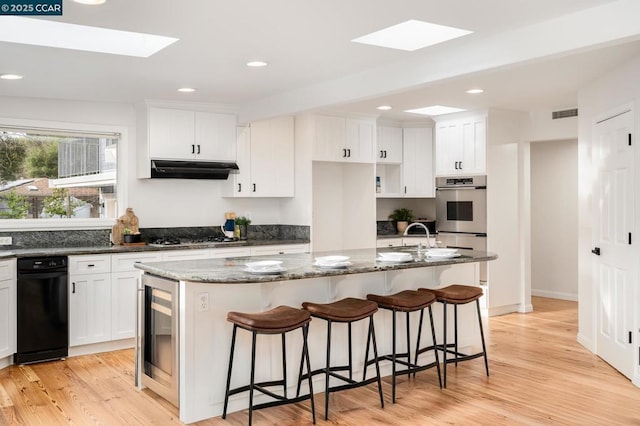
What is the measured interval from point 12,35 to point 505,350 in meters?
4.77

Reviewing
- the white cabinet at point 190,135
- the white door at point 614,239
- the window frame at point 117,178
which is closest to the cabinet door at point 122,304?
the window frame at point 117,178

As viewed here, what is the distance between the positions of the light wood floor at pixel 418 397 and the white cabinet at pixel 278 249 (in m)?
1.67

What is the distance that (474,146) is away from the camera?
727 centimetres

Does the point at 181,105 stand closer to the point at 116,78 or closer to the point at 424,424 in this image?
the point at 116,78

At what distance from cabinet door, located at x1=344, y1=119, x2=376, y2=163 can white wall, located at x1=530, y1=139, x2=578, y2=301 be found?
8.53 feet

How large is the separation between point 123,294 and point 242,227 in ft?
5.59

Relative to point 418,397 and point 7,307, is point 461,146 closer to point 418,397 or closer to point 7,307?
point 418,397

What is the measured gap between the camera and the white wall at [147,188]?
5.96m

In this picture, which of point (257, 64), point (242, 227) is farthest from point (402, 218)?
point (257, 64)

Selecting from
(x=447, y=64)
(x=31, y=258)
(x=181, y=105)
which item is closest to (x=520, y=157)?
(x=447, y=64)

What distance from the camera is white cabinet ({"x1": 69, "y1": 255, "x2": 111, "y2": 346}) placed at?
5.43m

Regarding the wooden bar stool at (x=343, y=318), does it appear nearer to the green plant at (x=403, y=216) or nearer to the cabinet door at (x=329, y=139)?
the cabinet door at (x=329, y=139)

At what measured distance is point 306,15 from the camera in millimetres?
3475

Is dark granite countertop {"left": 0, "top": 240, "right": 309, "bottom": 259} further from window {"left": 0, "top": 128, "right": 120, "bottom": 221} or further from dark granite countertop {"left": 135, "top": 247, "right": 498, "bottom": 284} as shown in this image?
dark granite countertop {"left": 135, "top": 247, "right": 498, "bottom": 284}
